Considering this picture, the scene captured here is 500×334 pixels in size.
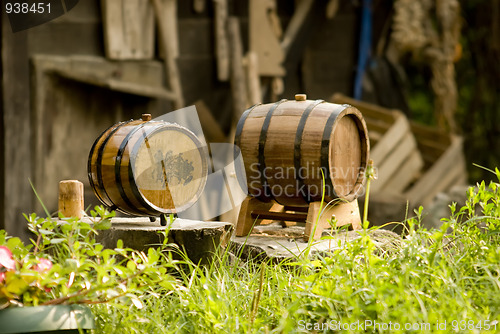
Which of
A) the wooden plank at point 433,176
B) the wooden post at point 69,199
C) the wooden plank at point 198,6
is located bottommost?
the wooden plank at point 433,176

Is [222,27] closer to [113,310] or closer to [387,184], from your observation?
[387,184]

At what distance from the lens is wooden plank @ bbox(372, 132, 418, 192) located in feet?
22.7

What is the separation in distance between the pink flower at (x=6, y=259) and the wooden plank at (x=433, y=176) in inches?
210

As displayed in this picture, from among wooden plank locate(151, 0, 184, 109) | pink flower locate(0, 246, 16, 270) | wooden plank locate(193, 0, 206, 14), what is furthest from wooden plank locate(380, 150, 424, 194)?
pink flower locate(0, 246, 16, 270)

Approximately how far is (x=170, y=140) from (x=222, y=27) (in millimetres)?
3483

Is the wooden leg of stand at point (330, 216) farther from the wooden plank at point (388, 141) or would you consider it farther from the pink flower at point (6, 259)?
the wooden plank at point (388, 141)

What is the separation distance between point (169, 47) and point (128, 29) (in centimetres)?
46

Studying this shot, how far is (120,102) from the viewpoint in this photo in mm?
6023

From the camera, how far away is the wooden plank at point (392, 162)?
6934mm

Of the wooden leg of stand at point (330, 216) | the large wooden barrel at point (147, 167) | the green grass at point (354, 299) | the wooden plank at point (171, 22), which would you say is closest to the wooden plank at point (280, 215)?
the wooden leg of stand at point (330, 216)

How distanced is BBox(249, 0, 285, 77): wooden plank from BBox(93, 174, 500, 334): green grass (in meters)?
4.34

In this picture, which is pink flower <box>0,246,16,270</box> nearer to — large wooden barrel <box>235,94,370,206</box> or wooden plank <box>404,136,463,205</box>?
large wooden barrel <box>235,94,370,206</box>

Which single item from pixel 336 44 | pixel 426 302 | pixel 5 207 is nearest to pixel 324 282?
pixel 426 302

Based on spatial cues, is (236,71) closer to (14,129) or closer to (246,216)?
(14,129)
